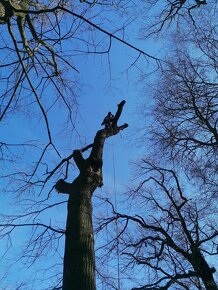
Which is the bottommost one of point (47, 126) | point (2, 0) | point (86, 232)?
point (86, 232)

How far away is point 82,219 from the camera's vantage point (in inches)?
137

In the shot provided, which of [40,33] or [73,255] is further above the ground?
[40,33]

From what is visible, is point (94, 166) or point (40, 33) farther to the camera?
point (40, 33)

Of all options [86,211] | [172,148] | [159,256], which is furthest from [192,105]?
[86,211]

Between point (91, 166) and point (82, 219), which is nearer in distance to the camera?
point (82, 219)

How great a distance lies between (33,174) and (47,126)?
719mm

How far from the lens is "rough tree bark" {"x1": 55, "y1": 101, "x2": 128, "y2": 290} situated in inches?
118

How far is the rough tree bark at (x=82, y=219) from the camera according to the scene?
2.99 meters

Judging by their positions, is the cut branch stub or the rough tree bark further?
the cut branch stub

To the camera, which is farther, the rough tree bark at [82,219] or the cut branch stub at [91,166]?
the cut branch stub at [91,166]

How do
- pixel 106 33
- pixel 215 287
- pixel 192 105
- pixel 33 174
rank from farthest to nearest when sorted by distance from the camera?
pixel 192 105
pixel 215 287
pixel 33 174
pixel 106 33

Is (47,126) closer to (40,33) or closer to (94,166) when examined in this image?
(94,166)

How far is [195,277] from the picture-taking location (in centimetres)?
759

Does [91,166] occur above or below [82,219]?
above
